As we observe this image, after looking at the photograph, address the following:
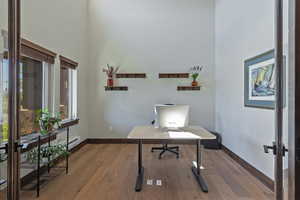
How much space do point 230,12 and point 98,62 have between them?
3.33 m

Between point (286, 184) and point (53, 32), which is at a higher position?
point (53, 32)

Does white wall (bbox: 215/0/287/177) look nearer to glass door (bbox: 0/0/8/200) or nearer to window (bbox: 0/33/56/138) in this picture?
glass door (bbox: 0/0/8/200)

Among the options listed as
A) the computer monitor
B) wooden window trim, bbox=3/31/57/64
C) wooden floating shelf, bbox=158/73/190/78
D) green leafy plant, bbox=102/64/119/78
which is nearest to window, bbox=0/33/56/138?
wooden window trim, bbox=3/31/57/64

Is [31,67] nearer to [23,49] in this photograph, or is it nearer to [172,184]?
[23,49]

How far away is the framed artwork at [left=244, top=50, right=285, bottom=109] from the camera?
2.72 m

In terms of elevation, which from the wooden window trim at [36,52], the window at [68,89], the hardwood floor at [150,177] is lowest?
the hardwood floor at [150,177]

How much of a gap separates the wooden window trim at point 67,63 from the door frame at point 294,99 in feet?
12.5

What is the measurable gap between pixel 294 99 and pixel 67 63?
4094mm

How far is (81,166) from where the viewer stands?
144 inches

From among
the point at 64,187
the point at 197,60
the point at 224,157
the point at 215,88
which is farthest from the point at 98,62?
the point at 224,157

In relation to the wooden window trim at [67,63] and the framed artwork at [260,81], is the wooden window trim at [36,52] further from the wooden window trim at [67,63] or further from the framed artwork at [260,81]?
the framed artwork at [260,81]

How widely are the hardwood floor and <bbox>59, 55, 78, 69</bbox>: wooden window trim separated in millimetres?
1852

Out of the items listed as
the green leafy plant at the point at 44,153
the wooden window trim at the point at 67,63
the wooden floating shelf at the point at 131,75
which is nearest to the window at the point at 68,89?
the wooden window trim at the point at 67,63

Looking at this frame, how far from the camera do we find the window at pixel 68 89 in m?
4.28
